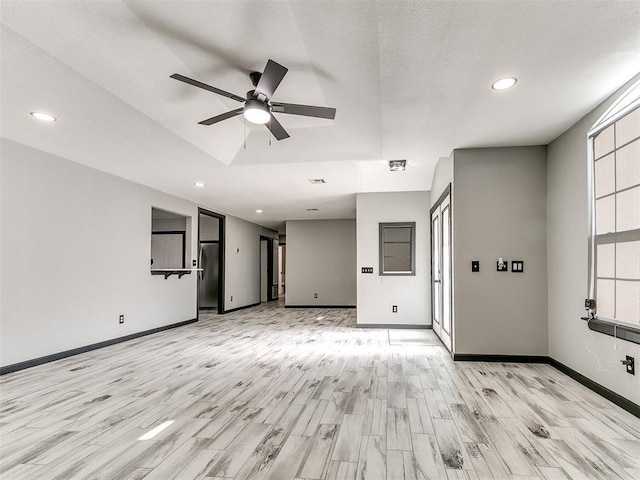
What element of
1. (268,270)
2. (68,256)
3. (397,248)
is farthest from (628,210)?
(268,270)

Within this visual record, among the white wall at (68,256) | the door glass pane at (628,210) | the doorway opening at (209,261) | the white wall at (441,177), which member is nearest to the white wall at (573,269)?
the door glass pane at (628,210)

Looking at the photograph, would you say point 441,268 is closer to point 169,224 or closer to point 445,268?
point 445,268

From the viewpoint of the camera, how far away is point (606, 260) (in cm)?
308

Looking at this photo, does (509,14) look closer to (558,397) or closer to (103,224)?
(558,397)

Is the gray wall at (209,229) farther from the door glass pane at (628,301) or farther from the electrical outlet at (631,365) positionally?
the electrical outlet at (631,365)

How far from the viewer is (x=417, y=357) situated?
4.47m

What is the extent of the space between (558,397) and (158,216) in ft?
26.1

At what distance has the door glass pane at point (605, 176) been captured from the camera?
301 cm

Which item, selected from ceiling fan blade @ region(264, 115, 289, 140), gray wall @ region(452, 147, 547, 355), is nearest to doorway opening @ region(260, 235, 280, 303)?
gray wall @ region(452, 147, 547, 355)

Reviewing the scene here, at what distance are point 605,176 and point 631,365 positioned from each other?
1.47 metres

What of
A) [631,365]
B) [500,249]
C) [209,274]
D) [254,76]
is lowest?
[631,365]

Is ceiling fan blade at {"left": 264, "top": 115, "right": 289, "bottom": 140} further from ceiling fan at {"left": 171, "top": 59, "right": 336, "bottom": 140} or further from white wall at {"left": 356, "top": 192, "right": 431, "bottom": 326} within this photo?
white wall at {"left": 356, "top": 192, "right": 431, "bottom": 326}

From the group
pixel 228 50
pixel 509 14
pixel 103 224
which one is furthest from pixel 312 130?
pixel 103 224

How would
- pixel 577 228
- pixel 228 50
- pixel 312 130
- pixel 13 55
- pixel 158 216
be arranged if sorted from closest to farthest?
pixel 13 55
pixel 228 50
pixel 577 228
pixel 312 130
pixel 158 216
